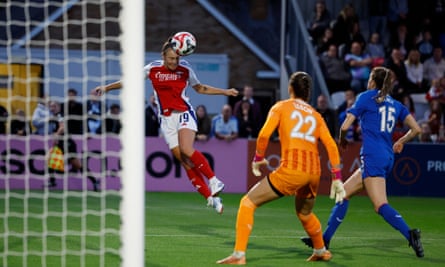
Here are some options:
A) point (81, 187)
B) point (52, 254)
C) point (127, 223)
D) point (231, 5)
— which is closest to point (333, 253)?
point (52, 254)

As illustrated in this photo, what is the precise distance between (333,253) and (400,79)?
1111 centimetres

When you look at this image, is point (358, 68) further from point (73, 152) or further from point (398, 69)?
point (73, 152)

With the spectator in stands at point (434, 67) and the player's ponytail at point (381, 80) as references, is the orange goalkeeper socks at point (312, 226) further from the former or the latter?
the spectator in stands at point (434, 67)

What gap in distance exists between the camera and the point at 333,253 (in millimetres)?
9867

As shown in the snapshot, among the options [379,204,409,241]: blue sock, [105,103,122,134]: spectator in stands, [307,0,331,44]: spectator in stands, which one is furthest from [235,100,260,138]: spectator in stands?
[379,204,409,241]: blue sock

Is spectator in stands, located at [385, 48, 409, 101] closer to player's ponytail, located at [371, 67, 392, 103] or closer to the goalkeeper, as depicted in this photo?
player's ponytail, located at [371, 67, 392, 103]

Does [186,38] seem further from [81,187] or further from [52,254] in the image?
[81,187]

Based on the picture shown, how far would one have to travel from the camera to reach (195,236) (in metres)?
11.1

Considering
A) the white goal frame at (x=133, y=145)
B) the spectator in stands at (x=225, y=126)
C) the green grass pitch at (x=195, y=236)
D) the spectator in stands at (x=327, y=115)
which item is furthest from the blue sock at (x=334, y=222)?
the spectator in stands at (x=225, y=126)

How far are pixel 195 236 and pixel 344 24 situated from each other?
439 inches

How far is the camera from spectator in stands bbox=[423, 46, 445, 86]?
2098 cm

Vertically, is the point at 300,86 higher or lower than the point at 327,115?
higher

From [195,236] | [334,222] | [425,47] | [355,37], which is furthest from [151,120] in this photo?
[334,222]

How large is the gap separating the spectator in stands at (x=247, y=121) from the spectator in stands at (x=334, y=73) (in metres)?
2.56
